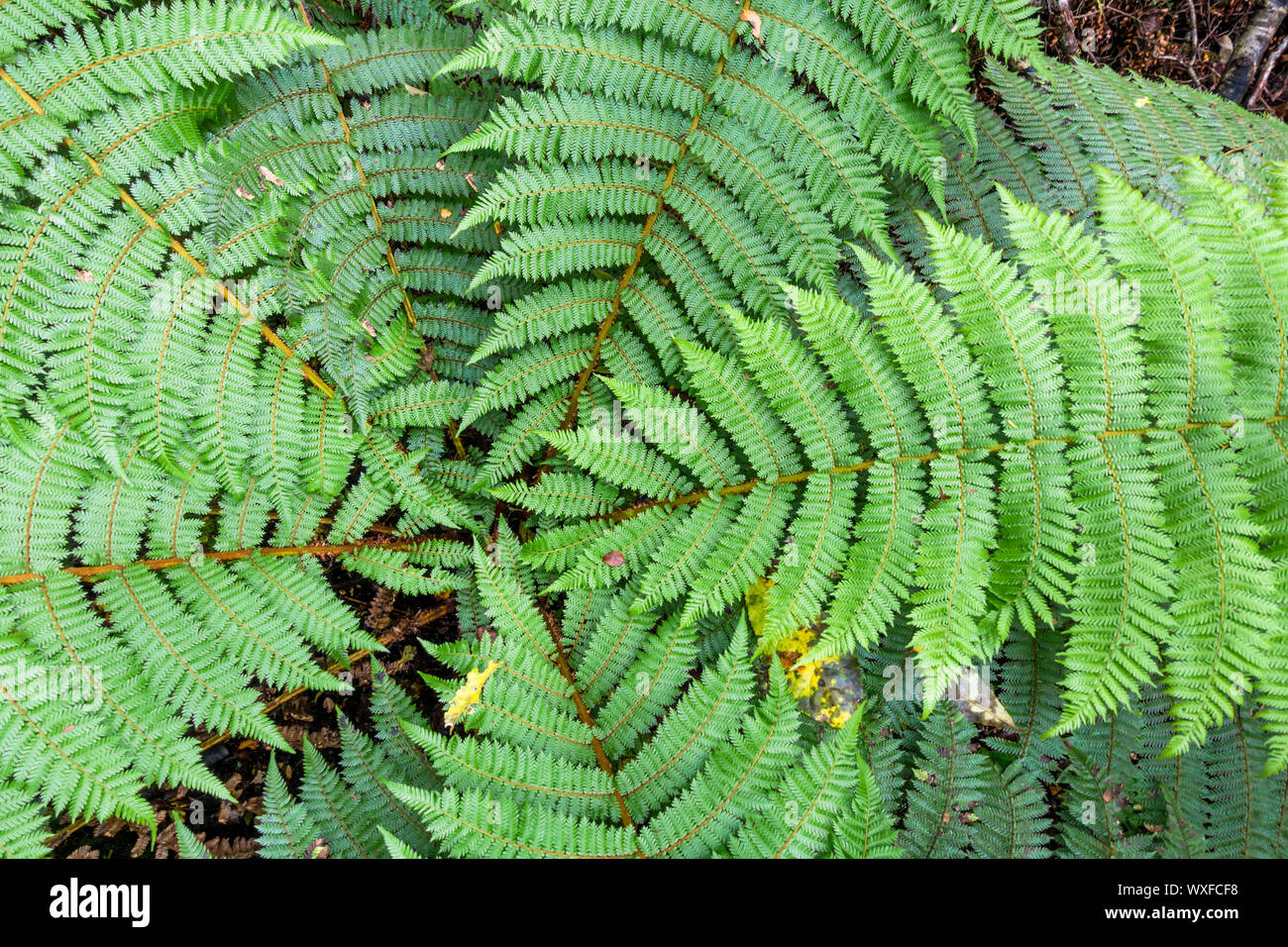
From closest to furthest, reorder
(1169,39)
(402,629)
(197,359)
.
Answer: (197,359), (402,629), (1169,39)

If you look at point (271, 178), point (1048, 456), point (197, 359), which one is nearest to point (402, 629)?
point (197, 359)

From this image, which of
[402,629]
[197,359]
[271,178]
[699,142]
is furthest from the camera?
[402,629]

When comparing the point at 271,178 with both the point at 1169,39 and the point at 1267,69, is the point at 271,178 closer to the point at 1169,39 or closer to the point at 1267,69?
the point at 1169,39

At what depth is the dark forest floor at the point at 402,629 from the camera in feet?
10.7

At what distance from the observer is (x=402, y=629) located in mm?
3619

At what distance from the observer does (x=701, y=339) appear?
11.4ft

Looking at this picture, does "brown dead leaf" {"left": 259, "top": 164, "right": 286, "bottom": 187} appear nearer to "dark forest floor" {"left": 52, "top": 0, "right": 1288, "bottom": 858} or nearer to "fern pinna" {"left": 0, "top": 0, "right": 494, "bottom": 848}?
"fern pinna" {"left": 0, "top": 0, "right": 494, "bottom": 848}

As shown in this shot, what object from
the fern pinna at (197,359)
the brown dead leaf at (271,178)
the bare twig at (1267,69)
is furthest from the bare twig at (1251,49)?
the brown dead leaf at (271,178)

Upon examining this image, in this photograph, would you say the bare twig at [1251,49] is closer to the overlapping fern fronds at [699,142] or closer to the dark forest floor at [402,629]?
the dark forest floor at [402,629]

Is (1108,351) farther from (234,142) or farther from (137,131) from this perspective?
(137,131)

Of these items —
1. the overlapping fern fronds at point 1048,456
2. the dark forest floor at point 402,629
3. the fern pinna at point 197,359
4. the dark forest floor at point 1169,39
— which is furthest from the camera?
the dark forest floor at point 1169,39

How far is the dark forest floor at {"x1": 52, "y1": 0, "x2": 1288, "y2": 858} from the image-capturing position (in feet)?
10.7
